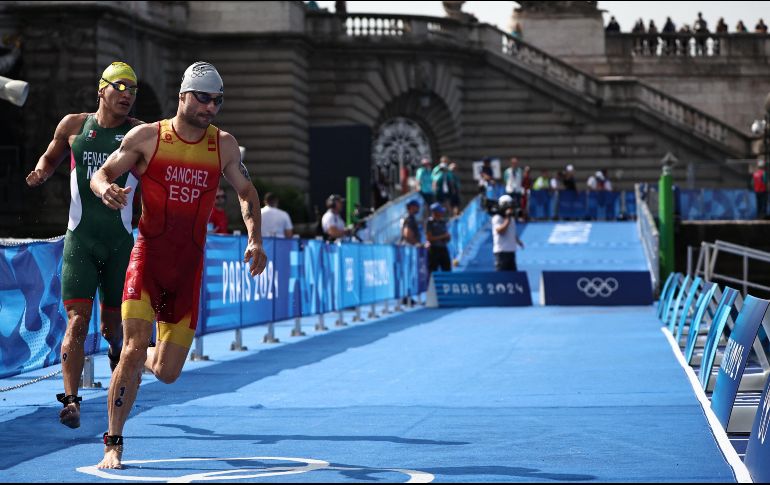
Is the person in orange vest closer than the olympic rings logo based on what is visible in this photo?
No

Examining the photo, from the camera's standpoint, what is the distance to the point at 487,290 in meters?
30.3

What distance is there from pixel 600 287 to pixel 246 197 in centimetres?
2164

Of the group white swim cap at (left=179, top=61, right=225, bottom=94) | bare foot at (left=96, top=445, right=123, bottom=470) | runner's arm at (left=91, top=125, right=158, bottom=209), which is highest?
white swim cap at (left=179, top=61, right=225, bottom=94)

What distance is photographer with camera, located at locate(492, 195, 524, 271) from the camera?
93.2ft

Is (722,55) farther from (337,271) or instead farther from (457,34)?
(337,271)

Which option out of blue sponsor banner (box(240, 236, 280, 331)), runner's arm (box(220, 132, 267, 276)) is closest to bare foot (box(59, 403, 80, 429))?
runner's arm (box(220, 132, 267, 276))

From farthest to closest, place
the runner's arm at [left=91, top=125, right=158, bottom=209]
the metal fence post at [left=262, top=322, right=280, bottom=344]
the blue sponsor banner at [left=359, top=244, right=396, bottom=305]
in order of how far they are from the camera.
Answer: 1. the blue sponsor banner at [left=359, top=244, right=396, bottom=305]
2. the metal fence post at [left=262, top=322, right=280, bottom=344]
3. the runner's arm at [left=91, top=125, right=158, bottom=209]

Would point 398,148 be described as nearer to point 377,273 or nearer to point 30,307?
point 377,273

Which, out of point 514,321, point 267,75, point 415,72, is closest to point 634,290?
point 514,321

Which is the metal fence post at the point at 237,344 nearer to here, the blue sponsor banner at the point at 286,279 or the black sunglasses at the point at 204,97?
the blue sponsor banner at the point at 286,279

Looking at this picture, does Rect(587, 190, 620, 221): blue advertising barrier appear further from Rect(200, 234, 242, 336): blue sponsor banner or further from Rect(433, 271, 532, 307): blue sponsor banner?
Rect(200, 234, 242, 336): blue sponsor banner

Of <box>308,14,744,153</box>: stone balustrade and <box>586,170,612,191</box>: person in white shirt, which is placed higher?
<box>308,14,744,153</box>: stone balustrade

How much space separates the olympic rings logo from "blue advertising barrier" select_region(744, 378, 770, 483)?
2241 cm

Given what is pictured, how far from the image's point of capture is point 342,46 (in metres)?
59.1
